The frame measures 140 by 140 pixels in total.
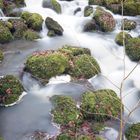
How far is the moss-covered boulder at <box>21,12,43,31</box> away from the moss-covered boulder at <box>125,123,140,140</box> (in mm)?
7787

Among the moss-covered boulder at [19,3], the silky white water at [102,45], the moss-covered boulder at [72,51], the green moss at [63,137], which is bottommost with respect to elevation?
the silky white water at [102,45]

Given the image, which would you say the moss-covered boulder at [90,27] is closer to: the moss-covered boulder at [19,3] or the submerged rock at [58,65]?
the submerged rock at [58,65]

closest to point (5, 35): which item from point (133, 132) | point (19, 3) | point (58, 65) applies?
point (58, 65)

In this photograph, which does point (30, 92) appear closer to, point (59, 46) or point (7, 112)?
point (7, 112)

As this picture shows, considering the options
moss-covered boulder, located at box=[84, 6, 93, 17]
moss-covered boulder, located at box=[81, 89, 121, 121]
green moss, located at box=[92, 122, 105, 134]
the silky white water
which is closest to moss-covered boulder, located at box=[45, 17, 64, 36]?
the silky white water

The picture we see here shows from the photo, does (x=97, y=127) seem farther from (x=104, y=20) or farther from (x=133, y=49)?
(x=104, y=20)

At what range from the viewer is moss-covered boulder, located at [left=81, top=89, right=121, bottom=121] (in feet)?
30.6

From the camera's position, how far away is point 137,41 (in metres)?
13.8

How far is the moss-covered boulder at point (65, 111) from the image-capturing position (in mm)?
9023

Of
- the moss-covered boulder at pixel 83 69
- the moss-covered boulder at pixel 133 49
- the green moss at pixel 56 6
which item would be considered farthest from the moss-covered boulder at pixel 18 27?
the moss-covered boulder at pixel 133 49

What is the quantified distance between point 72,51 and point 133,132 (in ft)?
15.7

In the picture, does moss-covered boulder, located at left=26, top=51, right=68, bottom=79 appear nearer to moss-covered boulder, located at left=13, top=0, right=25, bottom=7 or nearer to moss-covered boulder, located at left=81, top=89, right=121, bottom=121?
moss-covered boulder, located at left=81, top=89, right=121, bottom=121

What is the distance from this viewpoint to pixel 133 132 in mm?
8703

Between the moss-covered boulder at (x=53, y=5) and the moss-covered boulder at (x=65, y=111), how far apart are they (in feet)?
29.1
